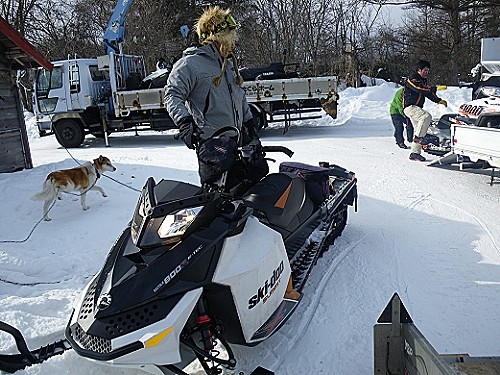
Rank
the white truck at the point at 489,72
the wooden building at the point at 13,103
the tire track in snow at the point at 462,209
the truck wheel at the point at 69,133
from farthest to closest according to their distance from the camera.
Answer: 1. the truck wheel at the point at 69,133
2. the wooden building at the point at 13,103
3. the white truck at the point at 489,72
4. the tire track in snow at the point at 462,209

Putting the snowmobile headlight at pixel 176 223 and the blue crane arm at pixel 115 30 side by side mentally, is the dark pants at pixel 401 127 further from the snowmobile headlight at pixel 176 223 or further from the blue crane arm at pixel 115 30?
the snowmobile headlight at pixel 176 223

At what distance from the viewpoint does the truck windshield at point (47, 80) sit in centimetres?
1280

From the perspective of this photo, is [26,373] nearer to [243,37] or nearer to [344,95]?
[344,95]

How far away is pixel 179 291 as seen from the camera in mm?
2152

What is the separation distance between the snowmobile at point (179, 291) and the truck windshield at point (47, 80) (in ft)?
37.7

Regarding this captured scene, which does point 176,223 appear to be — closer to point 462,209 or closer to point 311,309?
point 311,309

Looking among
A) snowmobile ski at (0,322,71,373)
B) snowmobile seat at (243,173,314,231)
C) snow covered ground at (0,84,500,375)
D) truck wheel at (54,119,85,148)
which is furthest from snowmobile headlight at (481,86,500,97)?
truck wheel at (54,119,85,148)

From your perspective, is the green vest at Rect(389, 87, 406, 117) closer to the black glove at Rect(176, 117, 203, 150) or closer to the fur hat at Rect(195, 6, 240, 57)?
the fur hat at Rect(195, 6, 240, 57)

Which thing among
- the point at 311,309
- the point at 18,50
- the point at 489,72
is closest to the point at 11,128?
the point at 18,50

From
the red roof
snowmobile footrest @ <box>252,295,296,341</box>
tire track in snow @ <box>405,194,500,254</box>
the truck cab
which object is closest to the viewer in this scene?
snowmobile footrest @ <box>252,295,296,341</box>

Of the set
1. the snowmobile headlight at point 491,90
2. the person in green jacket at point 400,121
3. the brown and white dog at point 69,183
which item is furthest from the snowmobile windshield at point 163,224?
the person in green jacket at point 400,121

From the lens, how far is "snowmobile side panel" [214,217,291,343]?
2365 millimetres

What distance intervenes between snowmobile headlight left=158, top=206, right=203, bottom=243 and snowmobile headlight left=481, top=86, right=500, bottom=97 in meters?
6.87

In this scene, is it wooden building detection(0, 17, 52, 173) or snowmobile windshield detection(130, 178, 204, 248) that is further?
wooden building detection(0, 17, 52, 173)
